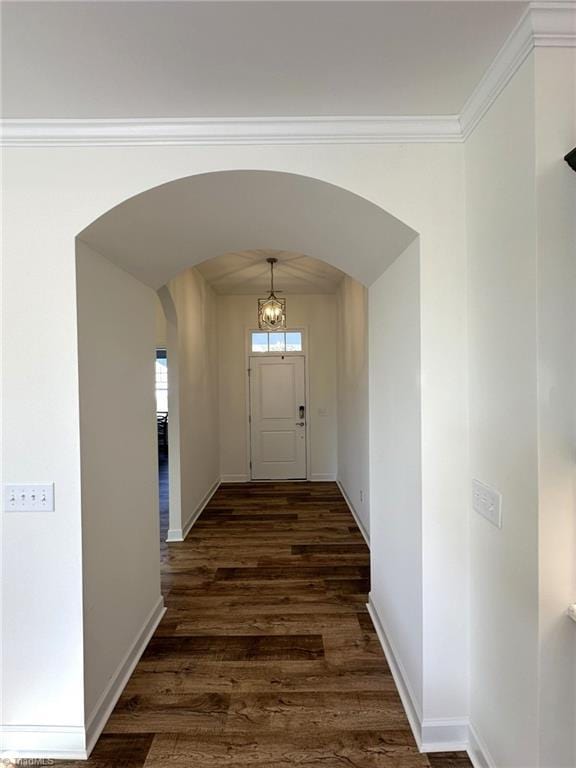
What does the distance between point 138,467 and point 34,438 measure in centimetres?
71

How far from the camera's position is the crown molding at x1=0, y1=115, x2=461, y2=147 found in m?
1.59

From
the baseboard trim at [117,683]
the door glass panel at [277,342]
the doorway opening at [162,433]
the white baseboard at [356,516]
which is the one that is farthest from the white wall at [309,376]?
the baseboard trim at [117,683]

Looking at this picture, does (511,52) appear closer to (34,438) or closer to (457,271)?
(457,271)

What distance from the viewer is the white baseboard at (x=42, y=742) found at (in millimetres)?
1592

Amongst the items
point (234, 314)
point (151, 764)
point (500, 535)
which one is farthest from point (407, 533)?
point (234, 314)

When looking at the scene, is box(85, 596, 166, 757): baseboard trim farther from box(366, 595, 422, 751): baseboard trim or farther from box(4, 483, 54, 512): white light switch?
box(366, 595, 422, 751): baseboard trim

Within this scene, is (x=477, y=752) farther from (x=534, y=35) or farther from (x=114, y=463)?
(x=534, y=35)

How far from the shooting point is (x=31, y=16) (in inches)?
44.7

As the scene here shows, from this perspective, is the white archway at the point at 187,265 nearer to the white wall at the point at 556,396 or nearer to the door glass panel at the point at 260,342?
the white wall at the point at 556,396

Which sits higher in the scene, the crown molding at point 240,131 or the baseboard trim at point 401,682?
the crown molding at point 240,131

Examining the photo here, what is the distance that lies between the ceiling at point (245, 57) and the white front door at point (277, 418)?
441 cm

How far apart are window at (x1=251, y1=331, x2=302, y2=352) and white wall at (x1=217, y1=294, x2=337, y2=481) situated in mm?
156

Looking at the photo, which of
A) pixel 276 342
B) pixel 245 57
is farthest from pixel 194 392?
pixel 245 57

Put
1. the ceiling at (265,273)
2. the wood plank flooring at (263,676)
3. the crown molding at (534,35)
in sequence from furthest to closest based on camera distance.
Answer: the ceiling at (265,273), the wood plank flooring at (263,676), the crown molding at (534,35)
